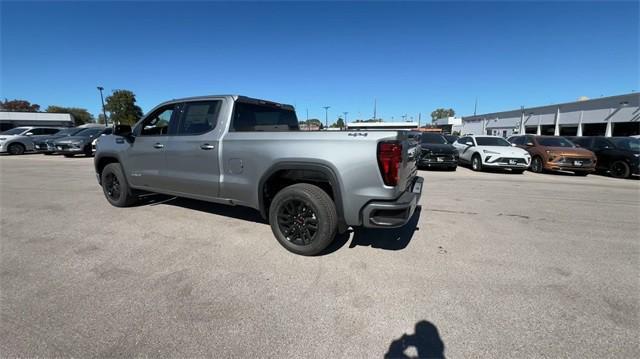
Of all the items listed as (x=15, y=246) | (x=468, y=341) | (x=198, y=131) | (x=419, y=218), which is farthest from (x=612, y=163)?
(x=15, y=246)

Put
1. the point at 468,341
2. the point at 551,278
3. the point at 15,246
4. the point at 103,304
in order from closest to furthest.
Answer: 1. the point at 468,341
2. the point at 103,304
3. the point at 551,278
4. the point at 15,246

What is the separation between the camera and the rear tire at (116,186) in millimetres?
5082

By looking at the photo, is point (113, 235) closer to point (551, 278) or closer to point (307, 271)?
point (307, 271)

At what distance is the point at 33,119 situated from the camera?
55281 millimetres

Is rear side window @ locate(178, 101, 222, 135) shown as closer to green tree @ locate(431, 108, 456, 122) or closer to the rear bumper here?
the rear bumper

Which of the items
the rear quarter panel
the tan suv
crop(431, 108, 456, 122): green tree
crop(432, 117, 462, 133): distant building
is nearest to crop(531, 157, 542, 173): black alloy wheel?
the tan suv

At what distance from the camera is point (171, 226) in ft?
14.2

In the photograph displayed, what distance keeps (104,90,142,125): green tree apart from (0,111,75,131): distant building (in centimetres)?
770

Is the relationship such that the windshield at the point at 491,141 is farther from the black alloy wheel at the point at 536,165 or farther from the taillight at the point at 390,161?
the taillight at the point at 390,161

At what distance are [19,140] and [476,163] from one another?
25.4 meters

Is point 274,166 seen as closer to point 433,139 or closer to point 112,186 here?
point 112,186

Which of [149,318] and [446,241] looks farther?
[446,241]

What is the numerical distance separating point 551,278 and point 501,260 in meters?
0.48

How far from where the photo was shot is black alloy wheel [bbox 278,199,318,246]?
3.29 meters
